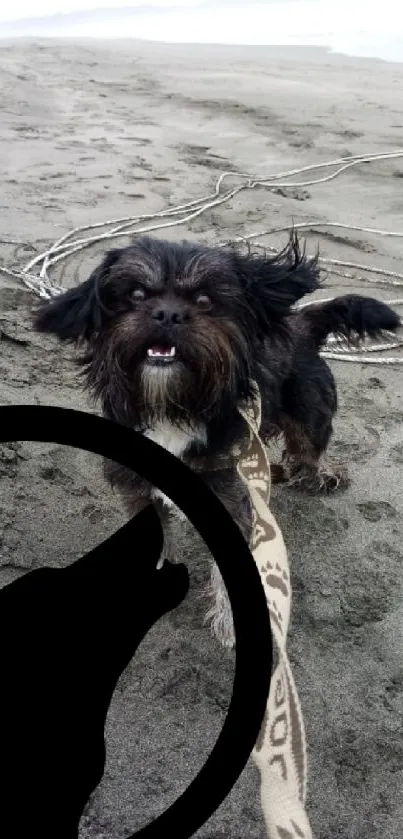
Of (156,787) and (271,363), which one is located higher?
(271,363)

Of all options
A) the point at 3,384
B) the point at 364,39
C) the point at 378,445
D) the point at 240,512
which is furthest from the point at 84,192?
the point at 364,39

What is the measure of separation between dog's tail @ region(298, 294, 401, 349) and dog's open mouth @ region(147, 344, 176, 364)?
1079mm

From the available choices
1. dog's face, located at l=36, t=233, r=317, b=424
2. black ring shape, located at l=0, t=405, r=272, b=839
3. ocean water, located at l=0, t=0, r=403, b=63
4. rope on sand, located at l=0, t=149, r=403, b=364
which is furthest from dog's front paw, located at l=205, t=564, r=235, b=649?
ocean water, located at l=0, t=0, r=403, b=63

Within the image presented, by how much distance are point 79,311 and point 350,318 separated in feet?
3.98

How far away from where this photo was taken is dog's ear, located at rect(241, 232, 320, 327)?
2533 millimetres

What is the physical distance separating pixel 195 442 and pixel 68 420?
153 centimetres

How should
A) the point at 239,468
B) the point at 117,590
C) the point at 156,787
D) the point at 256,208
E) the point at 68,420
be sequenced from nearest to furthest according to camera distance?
the point at 68,420
the point at 117,590
the point at 156,787
the point at 239,468
the point at 256,208

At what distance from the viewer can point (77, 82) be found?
42.1ft

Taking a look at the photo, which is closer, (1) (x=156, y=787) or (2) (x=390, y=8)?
(1) (x=156, y=787)

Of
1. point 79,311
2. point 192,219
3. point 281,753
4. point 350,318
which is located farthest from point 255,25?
point 281,753

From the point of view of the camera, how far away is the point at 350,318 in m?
3.17

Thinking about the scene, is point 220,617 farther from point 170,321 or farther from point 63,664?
point 63,664

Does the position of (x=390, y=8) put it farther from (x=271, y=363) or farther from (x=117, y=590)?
(x=117, y=590)

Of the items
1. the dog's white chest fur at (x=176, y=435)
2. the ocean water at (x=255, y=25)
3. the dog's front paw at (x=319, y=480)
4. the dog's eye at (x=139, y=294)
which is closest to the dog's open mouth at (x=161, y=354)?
the dog's eye at (x=139, y=294)
